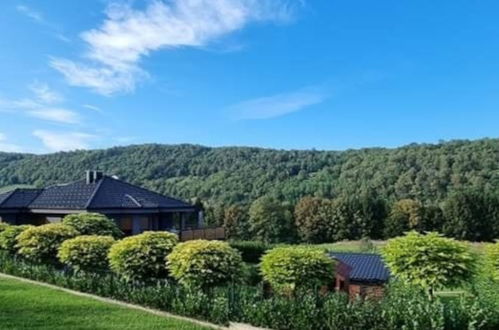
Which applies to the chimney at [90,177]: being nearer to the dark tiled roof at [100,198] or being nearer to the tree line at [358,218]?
the dark tiled roof at [100,198]

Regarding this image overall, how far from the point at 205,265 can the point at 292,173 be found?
6831 centimetres

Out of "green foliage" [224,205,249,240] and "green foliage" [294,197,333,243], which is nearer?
"green foliage" [294,197,333,243]

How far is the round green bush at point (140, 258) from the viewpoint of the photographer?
12.3 meters

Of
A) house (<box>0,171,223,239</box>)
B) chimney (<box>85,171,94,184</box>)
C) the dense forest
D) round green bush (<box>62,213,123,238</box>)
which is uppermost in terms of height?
the dense forest

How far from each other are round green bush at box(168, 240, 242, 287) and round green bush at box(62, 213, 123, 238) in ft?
26.8

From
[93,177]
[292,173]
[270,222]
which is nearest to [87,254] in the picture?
[93,177]

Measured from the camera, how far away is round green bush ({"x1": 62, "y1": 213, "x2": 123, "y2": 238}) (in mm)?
18547

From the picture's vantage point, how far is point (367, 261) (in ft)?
69.9

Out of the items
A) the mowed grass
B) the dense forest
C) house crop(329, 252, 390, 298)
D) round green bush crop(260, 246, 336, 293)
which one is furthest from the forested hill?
round green bush crop(260, 246, 336, 293)

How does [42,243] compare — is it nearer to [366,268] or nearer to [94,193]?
[94,193]

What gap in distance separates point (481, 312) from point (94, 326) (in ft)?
22.9

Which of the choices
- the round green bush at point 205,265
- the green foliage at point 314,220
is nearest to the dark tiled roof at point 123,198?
Result: the round green bush at point 205,265

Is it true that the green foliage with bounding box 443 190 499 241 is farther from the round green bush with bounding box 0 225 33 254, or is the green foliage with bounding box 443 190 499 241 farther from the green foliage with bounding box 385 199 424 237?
the round green bush with bounding box 0 225 33 254

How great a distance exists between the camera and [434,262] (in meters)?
9.63
